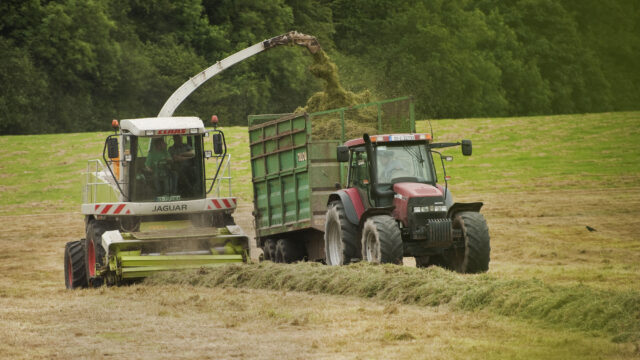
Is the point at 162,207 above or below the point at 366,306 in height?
above

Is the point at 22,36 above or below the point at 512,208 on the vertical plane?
above

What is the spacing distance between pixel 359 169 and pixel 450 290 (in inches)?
149

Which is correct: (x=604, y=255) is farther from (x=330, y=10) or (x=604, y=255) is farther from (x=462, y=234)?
(x=330, y=10)

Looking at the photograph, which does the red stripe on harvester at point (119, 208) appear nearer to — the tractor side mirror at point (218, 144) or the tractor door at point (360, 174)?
the tractor side mirror at point (218, 144)

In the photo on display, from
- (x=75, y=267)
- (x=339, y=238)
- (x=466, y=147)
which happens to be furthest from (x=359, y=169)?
(x=75, y=267)

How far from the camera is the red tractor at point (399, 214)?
1348cm

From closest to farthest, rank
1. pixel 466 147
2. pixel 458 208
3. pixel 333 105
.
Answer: pixel 458 208 → pixel 466 147 → pixel 333 105

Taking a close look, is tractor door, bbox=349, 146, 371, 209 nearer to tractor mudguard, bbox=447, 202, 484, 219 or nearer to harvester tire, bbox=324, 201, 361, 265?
harvester tire, bbox=324, 201, 361, 265

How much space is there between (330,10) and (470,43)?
8.75 metres

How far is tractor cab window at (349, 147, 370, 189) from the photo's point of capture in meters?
14.5

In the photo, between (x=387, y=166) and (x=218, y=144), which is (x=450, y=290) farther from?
(x=218, y=144)

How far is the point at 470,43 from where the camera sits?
199ft

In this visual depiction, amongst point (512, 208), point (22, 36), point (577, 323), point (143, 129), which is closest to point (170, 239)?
point (143, 129)

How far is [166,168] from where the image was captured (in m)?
15.7
